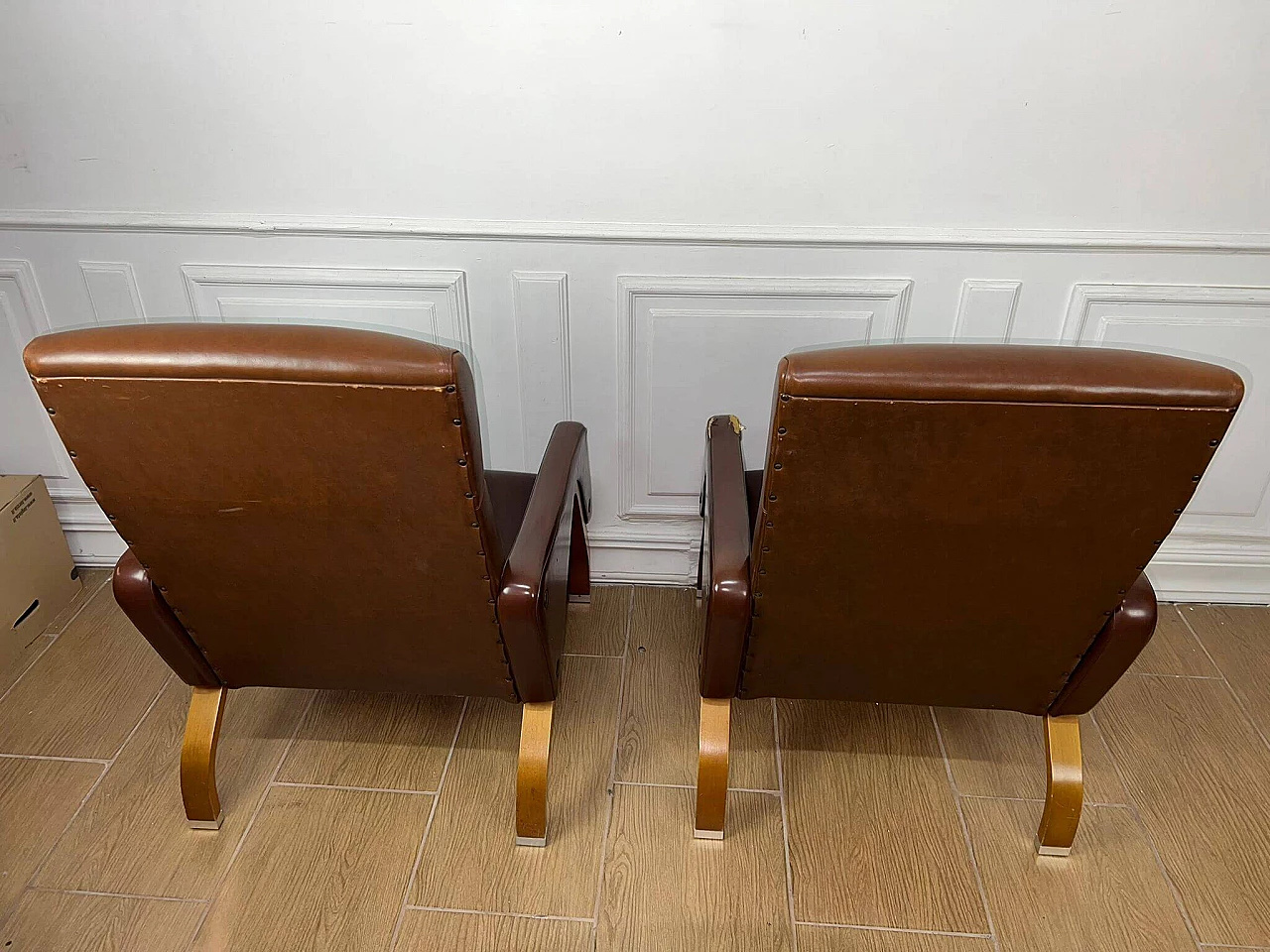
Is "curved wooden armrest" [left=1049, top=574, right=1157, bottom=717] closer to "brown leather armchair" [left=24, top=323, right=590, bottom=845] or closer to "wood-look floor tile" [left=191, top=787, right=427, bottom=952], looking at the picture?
"brown leather armchair" [left=24, top=323, right=590, bottom=845]

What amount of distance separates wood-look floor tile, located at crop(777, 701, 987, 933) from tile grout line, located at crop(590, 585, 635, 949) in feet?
1.11

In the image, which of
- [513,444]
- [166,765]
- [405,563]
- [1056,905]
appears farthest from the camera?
[513,444]

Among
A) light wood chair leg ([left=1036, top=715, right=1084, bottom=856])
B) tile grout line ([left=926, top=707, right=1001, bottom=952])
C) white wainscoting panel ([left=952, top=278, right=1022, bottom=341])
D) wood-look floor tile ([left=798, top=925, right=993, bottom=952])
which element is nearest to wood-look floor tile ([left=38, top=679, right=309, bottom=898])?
wood-look floor tile ([left=798, top=925, right=993, bottom=952])

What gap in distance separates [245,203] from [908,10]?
1.35 meters

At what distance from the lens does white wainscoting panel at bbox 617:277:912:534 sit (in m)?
1.79

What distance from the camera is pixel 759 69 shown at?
62.4 inches

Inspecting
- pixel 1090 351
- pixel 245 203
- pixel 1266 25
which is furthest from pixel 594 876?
pixel 1266 25

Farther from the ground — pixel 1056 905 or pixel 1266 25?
pixel 1266 25

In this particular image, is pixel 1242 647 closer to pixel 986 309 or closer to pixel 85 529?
pixel 986 309

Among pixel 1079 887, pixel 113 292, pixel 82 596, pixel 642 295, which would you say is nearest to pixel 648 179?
pixel 642 295

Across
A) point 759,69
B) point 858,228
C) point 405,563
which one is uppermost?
point 759,69

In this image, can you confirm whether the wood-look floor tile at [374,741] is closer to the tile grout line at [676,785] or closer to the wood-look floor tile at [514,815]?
the wood-look floor tile at [514,815]

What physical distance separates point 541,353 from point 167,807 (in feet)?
3.83

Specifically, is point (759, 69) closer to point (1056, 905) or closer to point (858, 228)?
point (858, 228)
